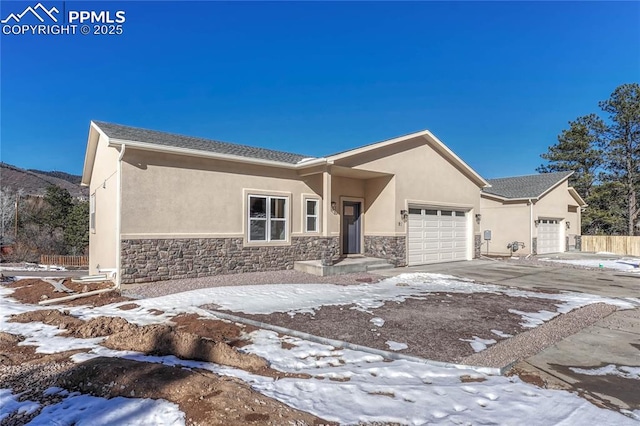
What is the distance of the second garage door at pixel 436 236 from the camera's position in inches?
538

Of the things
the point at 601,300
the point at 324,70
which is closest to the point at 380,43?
the point at 324,70

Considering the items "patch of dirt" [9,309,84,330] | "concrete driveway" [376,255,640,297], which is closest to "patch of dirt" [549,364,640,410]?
"concrete driveway" [376,255,640,297]

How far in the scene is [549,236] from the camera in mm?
20609

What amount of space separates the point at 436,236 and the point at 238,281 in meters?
9.17

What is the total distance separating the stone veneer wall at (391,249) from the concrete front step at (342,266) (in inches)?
14.9

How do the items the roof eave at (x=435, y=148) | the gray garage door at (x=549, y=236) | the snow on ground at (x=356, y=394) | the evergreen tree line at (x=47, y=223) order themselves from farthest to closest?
the evergreen tree line at (x=47, y=223) < the gray garage door at (x=549, y=236) < the roof eave at (x=435, y=148) < the snow on ground at (x=356, y=394)

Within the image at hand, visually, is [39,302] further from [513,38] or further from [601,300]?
[513,38]

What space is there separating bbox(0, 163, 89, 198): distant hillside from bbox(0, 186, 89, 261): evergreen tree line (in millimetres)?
12718

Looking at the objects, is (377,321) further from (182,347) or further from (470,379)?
(182,347)

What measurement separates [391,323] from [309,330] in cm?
142

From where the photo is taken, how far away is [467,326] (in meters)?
5.50

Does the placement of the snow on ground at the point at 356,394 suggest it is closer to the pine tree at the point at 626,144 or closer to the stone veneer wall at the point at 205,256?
the stone veneer wall at the point at 205,256

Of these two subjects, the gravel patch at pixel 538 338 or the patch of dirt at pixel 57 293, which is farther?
the patch of dirt at pixel 57 293

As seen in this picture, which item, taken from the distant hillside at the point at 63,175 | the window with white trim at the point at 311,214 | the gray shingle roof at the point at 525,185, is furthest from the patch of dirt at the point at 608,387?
the distant hillside at the point at 63,175
